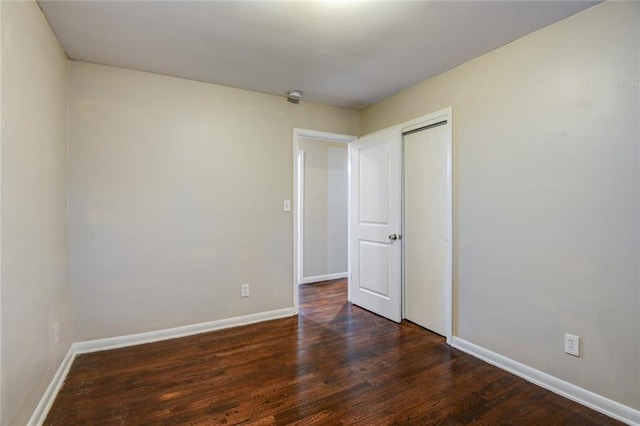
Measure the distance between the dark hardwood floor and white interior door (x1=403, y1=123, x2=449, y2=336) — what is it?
12.2 inches

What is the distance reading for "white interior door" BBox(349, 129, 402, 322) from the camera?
3.33 m

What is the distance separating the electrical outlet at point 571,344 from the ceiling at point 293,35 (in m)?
1.99

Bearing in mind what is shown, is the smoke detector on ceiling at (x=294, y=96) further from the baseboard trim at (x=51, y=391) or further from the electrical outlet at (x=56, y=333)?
the baseboard trim at (x=51, y=391)

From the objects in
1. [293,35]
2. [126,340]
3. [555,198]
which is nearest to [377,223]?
[555,198]

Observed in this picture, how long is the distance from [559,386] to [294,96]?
320 centimetres

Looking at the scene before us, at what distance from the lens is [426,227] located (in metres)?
3.15

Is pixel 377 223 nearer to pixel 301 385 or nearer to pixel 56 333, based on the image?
pixel 301 385

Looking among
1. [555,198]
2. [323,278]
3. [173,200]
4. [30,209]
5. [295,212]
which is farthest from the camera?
[323,278]

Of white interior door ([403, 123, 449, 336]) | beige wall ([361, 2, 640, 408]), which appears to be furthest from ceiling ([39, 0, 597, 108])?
white interior door ([403, 123, 449, 336])

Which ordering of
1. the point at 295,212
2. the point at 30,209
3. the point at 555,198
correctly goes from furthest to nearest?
the point at 295,212, the point at 555,198, the point at 30,209

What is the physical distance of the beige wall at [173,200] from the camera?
8.61 feet

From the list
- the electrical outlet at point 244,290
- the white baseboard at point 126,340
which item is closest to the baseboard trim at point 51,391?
the white baseboard at point 126,340

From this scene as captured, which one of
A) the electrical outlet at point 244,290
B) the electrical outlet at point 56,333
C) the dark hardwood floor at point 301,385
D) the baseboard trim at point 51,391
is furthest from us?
the electrical outlet at point 244,290

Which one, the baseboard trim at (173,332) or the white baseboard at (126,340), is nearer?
the white baseboard at (126,340)
